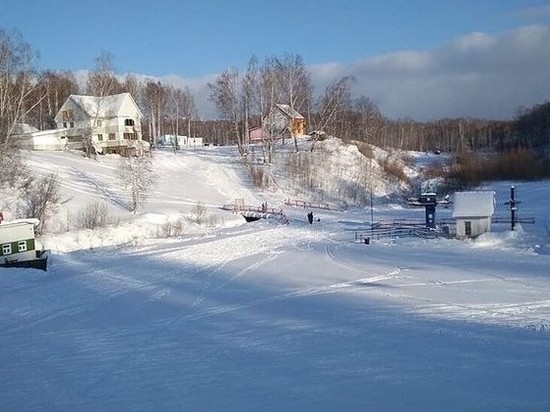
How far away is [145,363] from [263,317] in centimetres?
509

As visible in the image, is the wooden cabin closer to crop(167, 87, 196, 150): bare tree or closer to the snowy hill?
the snowy hill

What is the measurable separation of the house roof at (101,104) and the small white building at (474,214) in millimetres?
40573

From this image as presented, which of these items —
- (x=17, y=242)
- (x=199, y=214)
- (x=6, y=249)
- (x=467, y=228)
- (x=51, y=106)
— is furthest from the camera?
(x=51, y=106)

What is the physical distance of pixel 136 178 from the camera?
154 feet

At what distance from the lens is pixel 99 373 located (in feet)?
40.9

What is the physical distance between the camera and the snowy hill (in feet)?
35.2

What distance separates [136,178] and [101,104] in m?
20.9

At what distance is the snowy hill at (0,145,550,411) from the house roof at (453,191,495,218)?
87.8 inches

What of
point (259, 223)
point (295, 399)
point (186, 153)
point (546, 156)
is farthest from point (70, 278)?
point (546, 156)

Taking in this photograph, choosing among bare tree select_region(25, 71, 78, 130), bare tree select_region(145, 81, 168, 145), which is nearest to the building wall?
bare tree select_region(145, 81, 168, 145)

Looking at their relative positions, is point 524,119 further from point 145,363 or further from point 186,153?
point 145,363

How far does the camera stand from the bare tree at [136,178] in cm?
4498

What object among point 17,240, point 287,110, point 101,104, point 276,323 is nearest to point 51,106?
point 101,104

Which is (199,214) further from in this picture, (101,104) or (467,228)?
(101,104)
